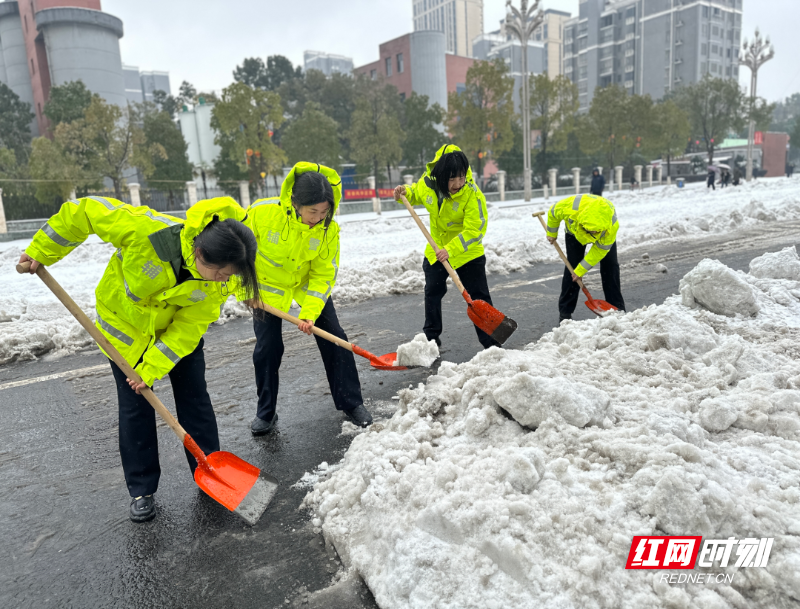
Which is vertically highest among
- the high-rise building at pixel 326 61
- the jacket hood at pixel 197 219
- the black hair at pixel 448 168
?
the high-rise building at pixel 326 61

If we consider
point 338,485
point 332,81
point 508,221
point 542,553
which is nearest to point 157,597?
point 338,485

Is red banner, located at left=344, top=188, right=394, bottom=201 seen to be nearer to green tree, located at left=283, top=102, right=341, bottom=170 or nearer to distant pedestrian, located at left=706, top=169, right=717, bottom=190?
green tree, located at left=283, top=102, right=341, bottom=170

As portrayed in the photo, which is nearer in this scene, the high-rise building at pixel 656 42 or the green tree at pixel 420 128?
the green tree at pixel 420 128

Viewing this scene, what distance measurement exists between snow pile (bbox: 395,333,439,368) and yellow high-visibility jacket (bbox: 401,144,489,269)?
774mm

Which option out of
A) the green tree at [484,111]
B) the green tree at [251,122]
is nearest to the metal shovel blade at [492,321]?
the green tree at [251,122]

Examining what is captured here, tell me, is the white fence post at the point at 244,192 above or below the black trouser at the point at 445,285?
above

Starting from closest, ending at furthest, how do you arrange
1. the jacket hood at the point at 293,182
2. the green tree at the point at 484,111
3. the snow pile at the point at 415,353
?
the jacket hood at the point at 293,182 < the snow pile at the point at 415,353 < the green tree at the point at 484,111

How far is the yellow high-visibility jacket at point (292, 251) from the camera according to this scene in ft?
10.3

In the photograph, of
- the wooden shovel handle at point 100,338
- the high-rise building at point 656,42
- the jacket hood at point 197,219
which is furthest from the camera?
the high-rise building at point 656,42

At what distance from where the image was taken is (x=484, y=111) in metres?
28.1

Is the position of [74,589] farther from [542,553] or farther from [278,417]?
[542,553]

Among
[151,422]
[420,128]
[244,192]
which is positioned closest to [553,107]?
[420,128]

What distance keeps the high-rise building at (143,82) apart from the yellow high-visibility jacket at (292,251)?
77041 millimetres

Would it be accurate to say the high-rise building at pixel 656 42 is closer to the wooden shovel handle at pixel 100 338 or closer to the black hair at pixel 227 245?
the black hair at pixel 227 245
